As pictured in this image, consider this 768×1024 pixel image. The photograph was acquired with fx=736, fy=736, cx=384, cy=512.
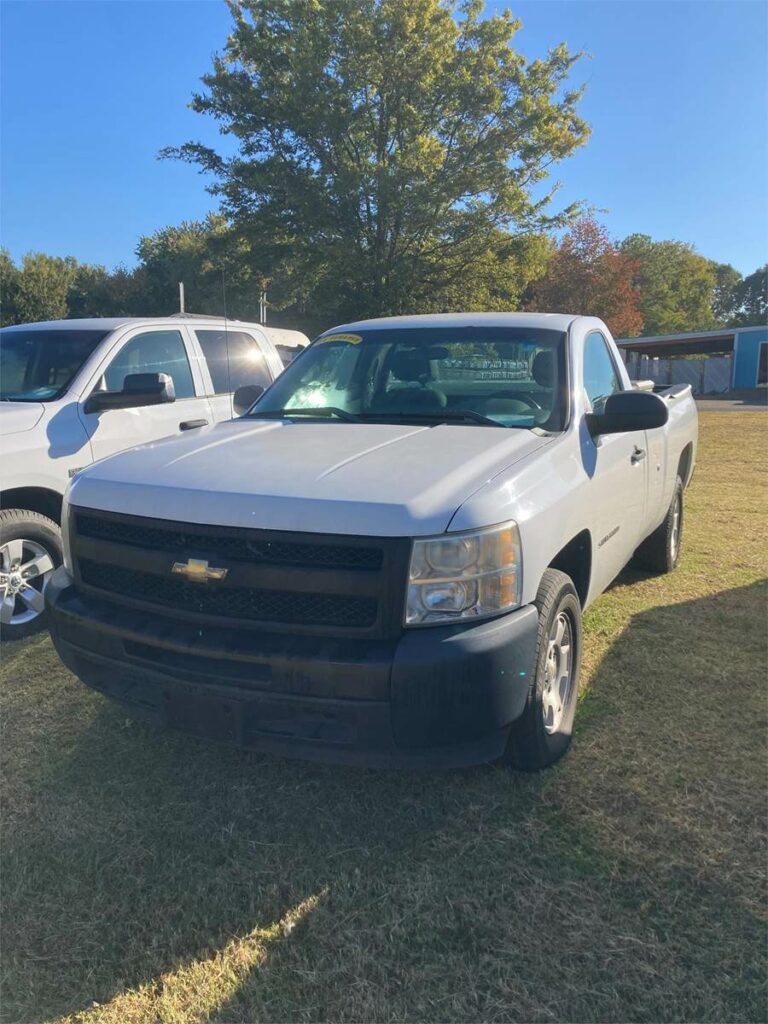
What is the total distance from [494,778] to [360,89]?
19000 mm

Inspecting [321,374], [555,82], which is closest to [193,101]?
[555,82]

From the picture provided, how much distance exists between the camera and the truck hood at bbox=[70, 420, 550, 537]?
2.34 meters

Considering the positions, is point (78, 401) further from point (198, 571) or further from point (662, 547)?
point (662, 547)

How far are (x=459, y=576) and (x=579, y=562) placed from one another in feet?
4.01

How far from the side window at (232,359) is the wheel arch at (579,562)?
3.45m

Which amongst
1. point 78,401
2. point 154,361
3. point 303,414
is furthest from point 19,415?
point 303,414

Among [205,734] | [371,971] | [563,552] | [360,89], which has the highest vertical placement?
[360,89]

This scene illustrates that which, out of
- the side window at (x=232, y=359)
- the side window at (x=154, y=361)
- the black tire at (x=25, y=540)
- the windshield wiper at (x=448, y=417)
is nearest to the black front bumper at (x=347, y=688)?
the windshield wiper at (x=448, y=417)

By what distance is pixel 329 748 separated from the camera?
2.38m

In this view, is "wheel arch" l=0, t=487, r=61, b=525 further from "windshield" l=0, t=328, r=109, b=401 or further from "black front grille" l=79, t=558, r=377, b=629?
"black front grille" l=79, t=558, r=377, b=629

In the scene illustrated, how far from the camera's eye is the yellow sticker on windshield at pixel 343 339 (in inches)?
164

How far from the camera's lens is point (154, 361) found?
554cm

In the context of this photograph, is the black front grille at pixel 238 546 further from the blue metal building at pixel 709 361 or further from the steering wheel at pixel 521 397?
the blue metal building at pixel 709 361

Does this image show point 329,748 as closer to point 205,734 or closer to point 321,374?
point 205,734
